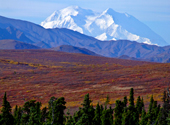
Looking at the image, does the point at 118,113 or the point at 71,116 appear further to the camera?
the point at 118,113

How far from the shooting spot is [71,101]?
128ft

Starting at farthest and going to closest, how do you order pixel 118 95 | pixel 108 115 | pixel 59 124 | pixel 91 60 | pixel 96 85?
1. pixel 91 60
2. pixel 96 85
3. pixel 118 95
4. pixel 108 115
5. pixel 59 124

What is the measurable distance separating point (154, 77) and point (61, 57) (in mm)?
78411

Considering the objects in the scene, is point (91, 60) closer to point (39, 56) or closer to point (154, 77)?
point (39, 56)

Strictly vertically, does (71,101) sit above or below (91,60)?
below

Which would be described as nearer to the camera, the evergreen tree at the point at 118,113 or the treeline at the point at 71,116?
the treeline at the point at 71,116

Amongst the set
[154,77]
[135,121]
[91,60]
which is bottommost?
[135,121]

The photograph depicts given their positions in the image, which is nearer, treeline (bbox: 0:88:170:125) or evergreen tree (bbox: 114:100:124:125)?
treeline (bbox: 0:88:170:125)

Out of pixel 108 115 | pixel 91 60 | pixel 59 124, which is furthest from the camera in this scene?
pixel 91 60

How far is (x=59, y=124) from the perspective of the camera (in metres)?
16.5

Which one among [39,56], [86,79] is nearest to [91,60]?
[39,56]

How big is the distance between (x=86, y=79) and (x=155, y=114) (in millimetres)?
Answer: 40227

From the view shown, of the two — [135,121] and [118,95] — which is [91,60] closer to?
[118,95]

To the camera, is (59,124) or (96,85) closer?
(59,124)
